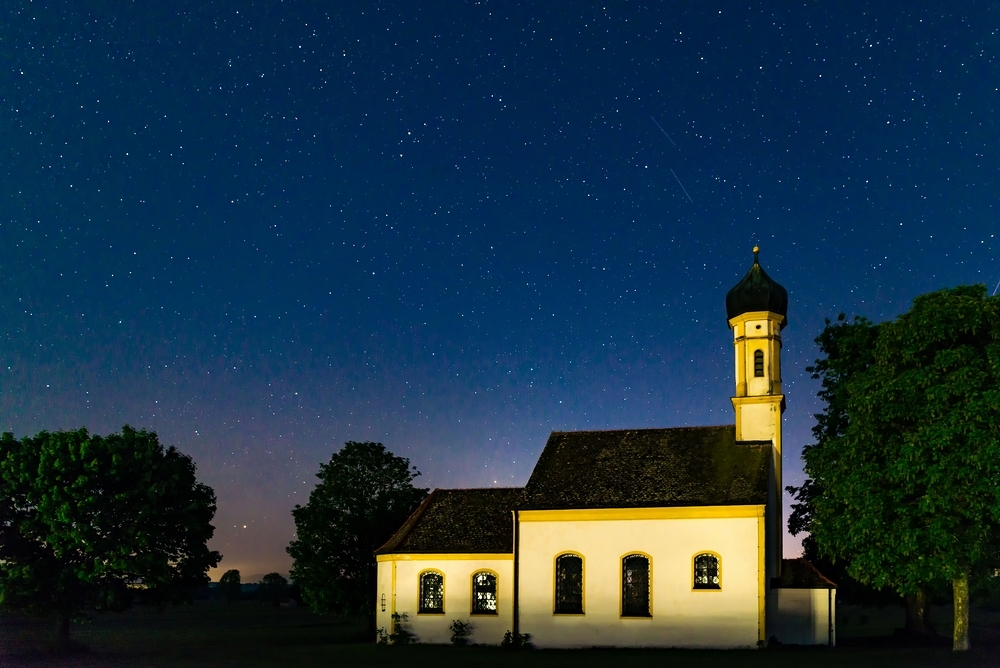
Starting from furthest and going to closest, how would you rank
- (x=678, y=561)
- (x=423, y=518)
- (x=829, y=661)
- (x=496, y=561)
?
1. (x=423, y=518)
2. (x=496, y=561)
3. (x=678, y=561)
4. (x=829, y=661)

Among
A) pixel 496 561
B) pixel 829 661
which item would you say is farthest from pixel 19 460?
pixel 829 661

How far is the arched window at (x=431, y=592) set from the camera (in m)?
44.6

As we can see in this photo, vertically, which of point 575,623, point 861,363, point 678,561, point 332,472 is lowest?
point 575,623

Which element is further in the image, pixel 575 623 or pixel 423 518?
pixel 423 518

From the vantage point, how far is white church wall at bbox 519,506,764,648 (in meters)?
40.0

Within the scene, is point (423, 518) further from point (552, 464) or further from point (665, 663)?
point (665, 663)

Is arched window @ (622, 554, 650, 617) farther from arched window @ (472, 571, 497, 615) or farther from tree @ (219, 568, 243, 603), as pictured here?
tree @ (219, 568, 243, 603)

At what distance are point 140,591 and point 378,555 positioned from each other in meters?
11.5

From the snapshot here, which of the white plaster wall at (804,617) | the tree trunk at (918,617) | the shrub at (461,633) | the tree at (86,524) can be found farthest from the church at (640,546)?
the tree at (86,524)

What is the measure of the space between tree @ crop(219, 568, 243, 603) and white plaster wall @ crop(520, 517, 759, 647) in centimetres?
13634

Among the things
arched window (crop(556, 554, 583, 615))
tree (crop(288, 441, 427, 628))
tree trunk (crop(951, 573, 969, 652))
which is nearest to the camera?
tree trunk (crop(951, 573, 969, 652))

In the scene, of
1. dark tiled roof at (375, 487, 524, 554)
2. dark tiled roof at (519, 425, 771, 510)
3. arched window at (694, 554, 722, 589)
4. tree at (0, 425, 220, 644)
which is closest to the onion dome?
dark tiled roof at (519, 425, 771, 510)

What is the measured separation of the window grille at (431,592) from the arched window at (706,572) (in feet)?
39.9

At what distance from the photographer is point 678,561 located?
41.2 metres
